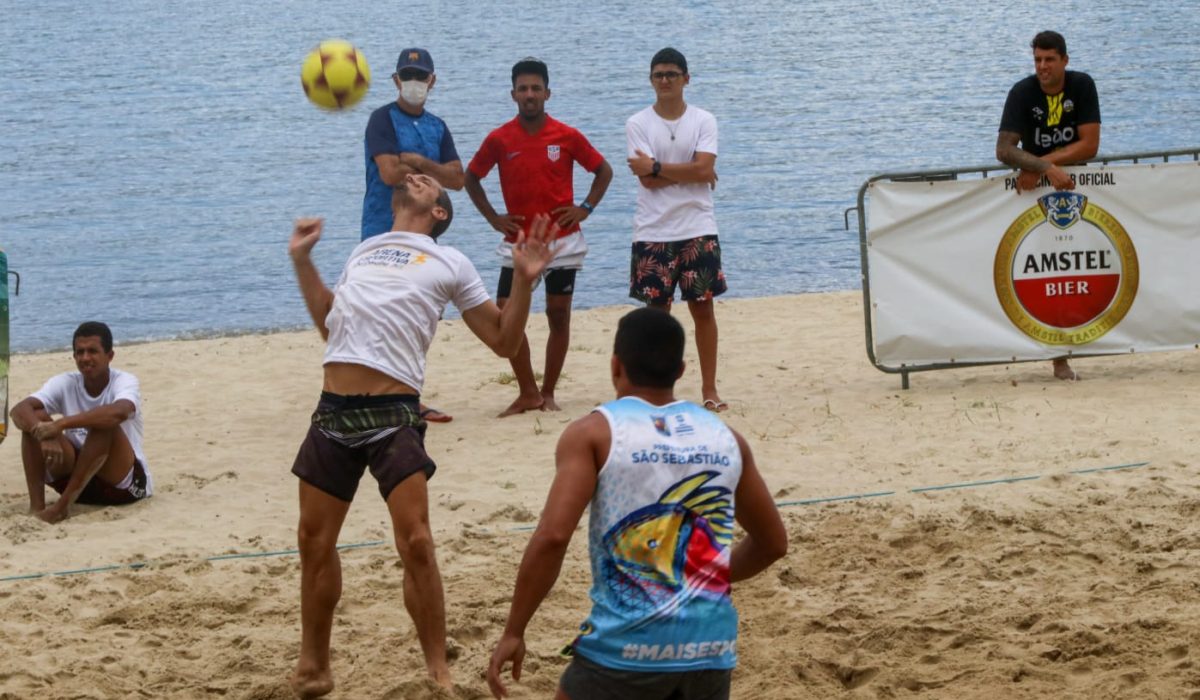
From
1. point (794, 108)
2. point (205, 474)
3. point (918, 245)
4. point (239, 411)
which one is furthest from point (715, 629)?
point (794, 108)

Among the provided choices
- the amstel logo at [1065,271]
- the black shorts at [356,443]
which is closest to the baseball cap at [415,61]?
the amstel logo at [1065,271]

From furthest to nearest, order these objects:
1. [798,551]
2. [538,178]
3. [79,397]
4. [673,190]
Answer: [538,178] < [673,190] < [79,397] < [798,551]

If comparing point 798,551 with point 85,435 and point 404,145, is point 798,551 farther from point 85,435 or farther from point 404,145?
point 85,435

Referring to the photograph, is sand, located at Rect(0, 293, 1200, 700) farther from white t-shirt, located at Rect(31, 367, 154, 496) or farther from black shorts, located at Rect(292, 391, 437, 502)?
black shorts, located at Rect(292, 391, 437, 502)

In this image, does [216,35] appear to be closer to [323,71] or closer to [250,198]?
[250,198]

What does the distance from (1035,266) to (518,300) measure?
215 inches

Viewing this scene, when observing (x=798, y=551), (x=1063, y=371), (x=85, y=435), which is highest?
(x=85, y=435)

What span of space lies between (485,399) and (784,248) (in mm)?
9313

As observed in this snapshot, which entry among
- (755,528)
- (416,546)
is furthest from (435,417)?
(755,528)

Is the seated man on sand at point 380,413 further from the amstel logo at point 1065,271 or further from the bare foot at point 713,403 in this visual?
the amstel logo at point 1065,271

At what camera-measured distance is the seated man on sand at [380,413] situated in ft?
18.3

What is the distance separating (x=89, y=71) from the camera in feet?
140

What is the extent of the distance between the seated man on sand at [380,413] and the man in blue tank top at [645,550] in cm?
141

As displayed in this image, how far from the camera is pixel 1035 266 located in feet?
33.1
